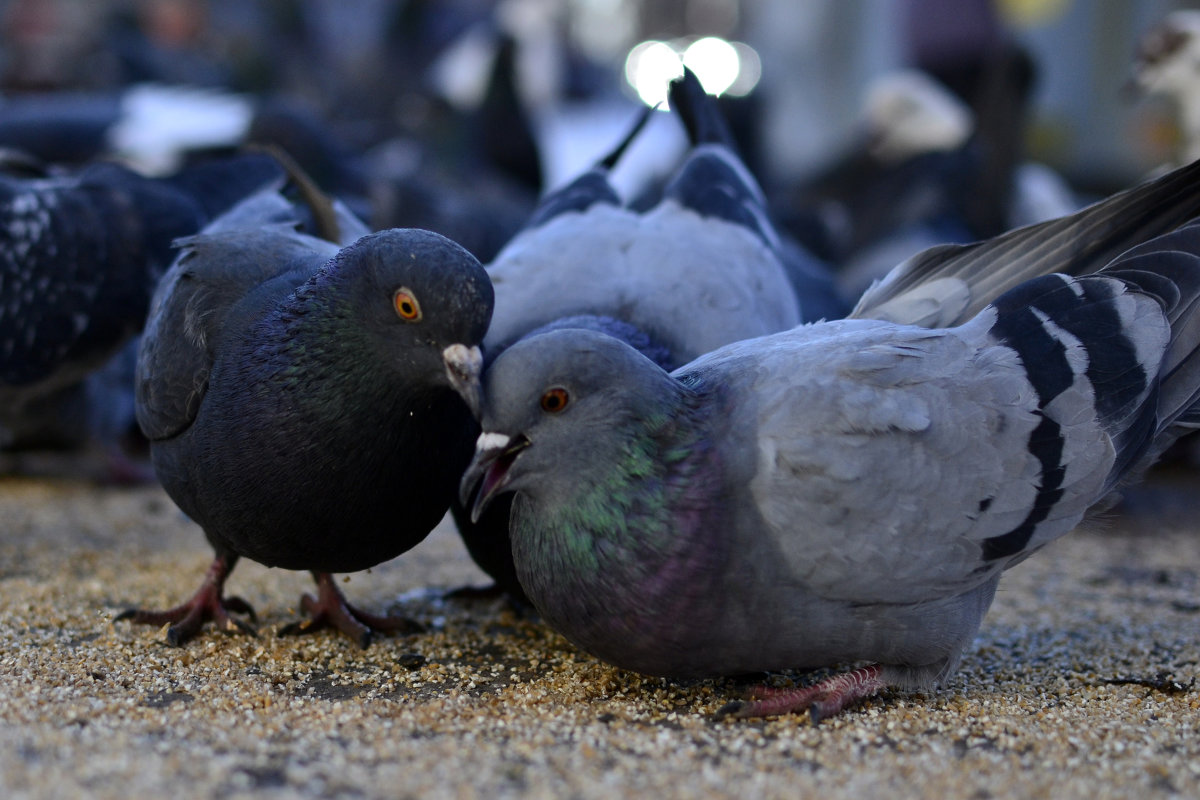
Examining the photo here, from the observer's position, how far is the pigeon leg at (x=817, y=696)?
2.82 meters


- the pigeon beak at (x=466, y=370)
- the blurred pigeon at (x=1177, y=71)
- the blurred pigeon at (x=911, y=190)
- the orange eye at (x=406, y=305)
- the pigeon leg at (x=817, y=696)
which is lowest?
the pigeon leg at (x=817, y=696)

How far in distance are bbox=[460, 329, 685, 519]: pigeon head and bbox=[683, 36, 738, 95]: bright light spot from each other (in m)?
12.7

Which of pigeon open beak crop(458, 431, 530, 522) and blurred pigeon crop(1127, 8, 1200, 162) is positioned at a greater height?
blurred pigeon crop(1127, 8, 1200, 162)

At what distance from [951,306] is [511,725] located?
5.42 ft

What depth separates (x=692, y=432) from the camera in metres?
2.78

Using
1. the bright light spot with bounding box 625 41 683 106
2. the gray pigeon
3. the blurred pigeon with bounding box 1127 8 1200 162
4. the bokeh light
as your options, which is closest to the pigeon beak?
the gray pigeon

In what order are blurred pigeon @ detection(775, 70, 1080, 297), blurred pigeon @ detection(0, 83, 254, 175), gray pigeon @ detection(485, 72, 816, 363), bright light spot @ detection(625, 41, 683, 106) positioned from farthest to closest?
bright light spot @ detection(625, 41, 683, 106)
blurred pigeon @ detection(775, 70, 1080, 297)
blurred pigeon @ detection(0, 83, 254, 175)
gray pigeon @ detection(485, 72, 816, 363)

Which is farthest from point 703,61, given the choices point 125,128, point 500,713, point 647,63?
point 500,713

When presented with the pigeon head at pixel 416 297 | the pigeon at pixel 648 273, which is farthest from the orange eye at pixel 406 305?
the pigeon at pixel 648 273

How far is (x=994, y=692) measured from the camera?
3098 millimetres

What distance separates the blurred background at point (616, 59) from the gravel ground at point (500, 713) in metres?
5.43

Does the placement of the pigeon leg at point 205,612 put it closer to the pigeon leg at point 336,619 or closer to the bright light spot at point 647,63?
the pigeon leg at point 336,619

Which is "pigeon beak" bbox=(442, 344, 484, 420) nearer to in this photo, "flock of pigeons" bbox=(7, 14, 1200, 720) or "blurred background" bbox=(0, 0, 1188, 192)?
"flock of pigeons" bbox=(7, 14, 1200, 720)

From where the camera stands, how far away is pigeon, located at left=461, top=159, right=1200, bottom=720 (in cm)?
270
